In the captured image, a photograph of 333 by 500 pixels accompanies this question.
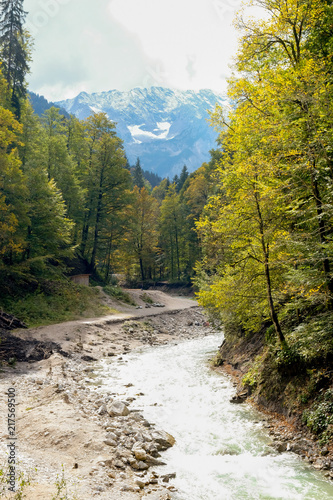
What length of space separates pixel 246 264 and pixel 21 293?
56.6 feet

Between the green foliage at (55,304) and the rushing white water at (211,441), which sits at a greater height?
the green foliage at (55,304)

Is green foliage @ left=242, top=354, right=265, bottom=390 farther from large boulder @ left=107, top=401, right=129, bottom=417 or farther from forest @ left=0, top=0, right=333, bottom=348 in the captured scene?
large boulder @ left=107, top=401, right=129, bottom=417

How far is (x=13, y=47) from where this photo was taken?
90.4 feet

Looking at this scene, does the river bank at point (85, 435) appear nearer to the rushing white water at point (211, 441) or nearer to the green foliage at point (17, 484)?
the green foliage at point (17, 484)

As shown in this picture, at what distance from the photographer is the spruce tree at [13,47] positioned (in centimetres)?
2728

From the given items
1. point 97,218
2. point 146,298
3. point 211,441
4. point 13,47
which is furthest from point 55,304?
point 13,47

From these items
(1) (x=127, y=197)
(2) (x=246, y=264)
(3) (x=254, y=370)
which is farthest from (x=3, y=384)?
(1) (x=127, y=197)

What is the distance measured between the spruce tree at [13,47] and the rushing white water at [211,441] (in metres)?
26.1

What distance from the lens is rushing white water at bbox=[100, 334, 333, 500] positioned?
18.4ft

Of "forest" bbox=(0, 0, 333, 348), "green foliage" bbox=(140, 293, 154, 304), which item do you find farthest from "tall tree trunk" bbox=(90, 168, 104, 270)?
"green foliage" bbox=(140, 293, 154, 304)

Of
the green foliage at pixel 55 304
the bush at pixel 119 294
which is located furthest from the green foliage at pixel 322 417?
→ the bush at pixel 119 294

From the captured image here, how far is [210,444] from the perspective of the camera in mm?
7336

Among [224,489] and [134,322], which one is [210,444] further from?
[134,322]

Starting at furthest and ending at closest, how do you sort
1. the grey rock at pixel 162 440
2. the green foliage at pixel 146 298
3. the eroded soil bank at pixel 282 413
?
the green foliage at pixel 146 298 < the grey rock at pixel 162 440 < the eroded soil bank at pixel 282 413
